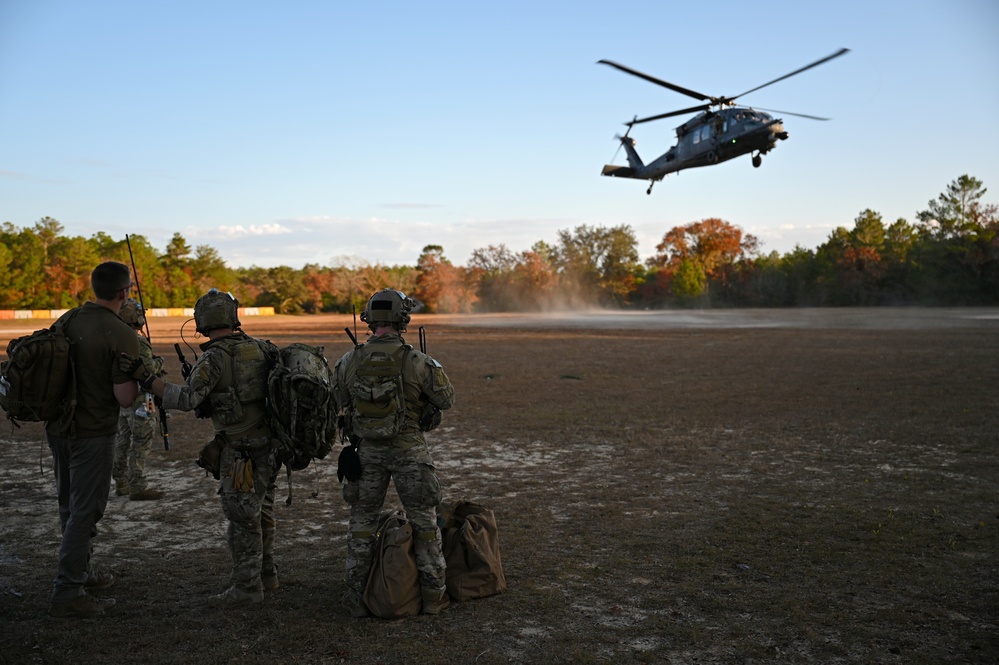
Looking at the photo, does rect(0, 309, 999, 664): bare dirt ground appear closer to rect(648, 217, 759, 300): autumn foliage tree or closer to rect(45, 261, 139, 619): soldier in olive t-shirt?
rect(45, 261, 139, 619): soldier in olive t-shirt

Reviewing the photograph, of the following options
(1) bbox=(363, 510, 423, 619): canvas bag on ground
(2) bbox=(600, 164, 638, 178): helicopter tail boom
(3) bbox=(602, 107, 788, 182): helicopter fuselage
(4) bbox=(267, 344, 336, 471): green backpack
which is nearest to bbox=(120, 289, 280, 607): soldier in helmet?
(4) bbox=(267, 344, 336, 471): green backpack

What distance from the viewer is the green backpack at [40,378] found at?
5156 millimetres

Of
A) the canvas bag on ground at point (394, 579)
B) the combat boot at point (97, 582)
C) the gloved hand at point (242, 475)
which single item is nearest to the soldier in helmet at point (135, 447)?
the combat boot at point (97, 582)

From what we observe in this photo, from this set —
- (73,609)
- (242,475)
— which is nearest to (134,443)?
(73,609)

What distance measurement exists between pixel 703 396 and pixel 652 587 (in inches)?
458

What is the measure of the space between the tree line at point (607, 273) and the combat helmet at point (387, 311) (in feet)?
243

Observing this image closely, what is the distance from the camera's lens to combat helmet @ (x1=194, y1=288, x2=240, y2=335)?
215 inches

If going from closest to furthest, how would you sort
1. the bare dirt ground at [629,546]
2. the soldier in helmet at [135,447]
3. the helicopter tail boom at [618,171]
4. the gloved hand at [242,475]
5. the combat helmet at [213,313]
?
the bare dirt ground at [629,546]
the gloved hand at [242,475]
the combat helmet at [213,313]
the soldier in helmet at [135,447]
the helicopter tail boom at [618,171]

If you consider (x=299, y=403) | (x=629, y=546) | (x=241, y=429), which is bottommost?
(x=629, y=546)

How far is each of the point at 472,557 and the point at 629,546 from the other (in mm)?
1924

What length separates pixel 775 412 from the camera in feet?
47.6

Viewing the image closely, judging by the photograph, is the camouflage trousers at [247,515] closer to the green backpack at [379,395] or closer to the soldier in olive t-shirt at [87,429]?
the green backpack at [379,395]

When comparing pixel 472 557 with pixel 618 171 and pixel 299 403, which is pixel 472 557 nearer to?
pixel 299 403

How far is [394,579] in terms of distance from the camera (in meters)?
5.18
